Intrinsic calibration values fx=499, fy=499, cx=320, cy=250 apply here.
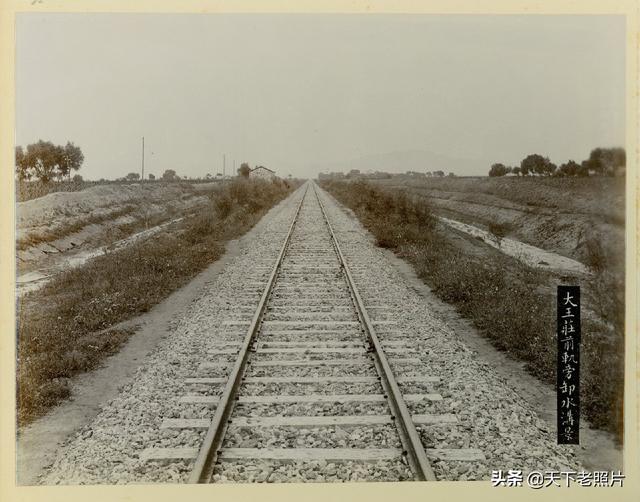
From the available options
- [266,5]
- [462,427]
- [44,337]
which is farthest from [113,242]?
[462,427]

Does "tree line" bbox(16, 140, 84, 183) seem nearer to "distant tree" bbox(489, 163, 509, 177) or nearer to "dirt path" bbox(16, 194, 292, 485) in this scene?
"dirt path" bbox(16, 194, 292, 485)

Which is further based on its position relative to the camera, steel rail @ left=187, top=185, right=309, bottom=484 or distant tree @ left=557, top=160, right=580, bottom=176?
distant tree @ left=557, top=160, right=580, bottom=176

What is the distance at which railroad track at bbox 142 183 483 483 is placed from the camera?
390 cm

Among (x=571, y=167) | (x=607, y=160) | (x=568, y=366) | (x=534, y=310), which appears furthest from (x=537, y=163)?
(x=568, y=366)

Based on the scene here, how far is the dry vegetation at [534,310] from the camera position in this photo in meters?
4.78

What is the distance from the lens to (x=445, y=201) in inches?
1710

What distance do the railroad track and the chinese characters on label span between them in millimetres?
967

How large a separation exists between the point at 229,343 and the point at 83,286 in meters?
4.89

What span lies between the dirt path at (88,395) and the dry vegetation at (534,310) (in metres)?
4.64

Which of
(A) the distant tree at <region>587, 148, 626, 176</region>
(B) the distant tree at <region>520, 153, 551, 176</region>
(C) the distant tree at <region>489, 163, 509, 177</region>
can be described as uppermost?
(C) the distant tree at <region>489, 163, 509, 177</region>

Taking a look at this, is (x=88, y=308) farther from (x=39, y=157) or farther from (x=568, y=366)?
(x=568, y=366)

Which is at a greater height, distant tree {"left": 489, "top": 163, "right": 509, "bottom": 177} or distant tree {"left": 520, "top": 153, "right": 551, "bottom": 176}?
distant tree {"left": 489, "top": 163, "right": 509, "bottom": 177}

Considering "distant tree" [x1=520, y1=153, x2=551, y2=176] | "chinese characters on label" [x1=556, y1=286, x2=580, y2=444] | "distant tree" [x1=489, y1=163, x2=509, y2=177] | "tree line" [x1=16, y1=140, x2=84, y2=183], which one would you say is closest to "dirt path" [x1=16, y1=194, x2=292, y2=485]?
"tree line" [x1=16, y1=140, x2=84, y2=183]

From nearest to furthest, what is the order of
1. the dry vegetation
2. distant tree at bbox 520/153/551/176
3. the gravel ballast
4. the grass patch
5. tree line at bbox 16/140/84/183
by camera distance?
the gravel ballast, the dry vegetation, the grass patch, tree line at bbox 16/140/84/183, distant tree at bbox 520/153/551/176
